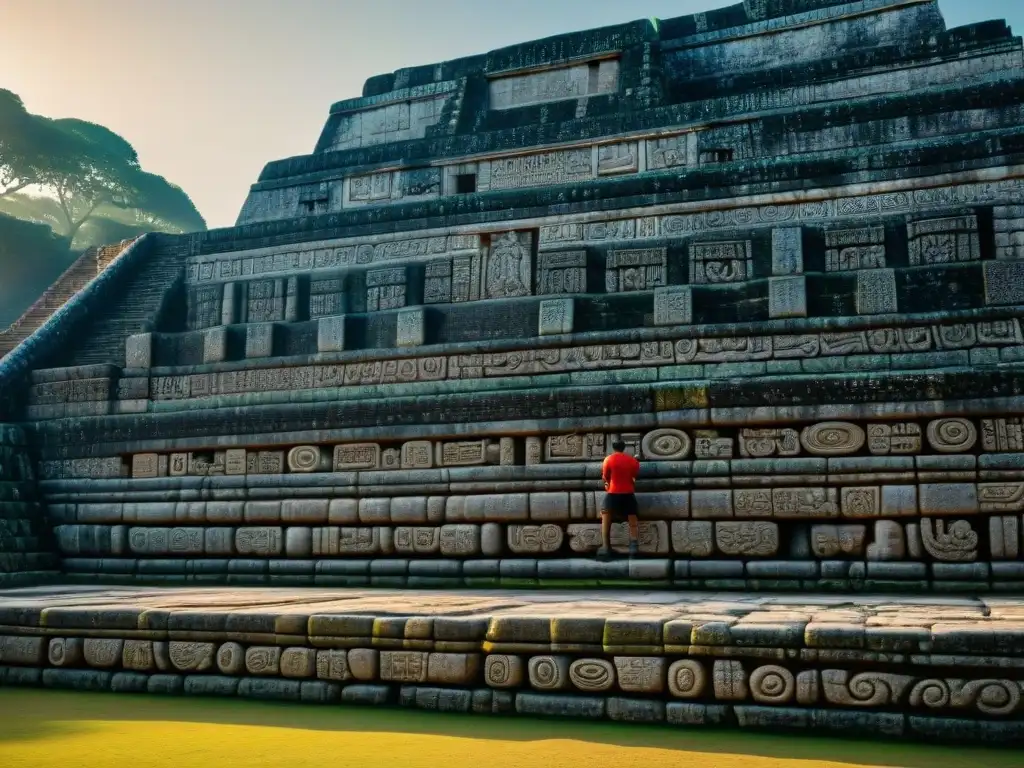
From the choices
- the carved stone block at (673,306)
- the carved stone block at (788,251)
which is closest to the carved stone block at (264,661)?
the carved stone block at (673,306)

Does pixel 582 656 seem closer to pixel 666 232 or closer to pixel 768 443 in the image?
pixel 768 443

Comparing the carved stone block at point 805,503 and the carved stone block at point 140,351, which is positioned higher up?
the carved stone block at point 140,351

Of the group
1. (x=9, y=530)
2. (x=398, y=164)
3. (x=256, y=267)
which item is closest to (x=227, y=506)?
(x=9, y=530)

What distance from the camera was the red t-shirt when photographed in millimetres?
8289

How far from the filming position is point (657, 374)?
9.23 meters

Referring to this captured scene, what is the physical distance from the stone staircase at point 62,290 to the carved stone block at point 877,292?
39.5 ft

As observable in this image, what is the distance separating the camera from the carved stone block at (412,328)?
10492mm

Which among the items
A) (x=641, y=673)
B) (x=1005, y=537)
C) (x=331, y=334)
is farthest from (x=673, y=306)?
(x=641, y=673)

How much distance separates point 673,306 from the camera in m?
9.66

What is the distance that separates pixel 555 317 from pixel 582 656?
527cm

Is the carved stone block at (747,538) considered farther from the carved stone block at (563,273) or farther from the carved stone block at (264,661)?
the carved stone block at (264,661)

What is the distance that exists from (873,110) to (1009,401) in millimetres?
4900

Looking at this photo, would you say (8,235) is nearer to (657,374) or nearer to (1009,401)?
(657,374)

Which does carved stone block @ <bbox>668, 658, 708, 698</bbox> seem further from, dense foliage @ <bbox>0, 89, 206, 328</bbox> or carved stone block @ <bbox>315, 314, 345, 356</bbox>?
dense foliage @ <bbox>0, 89, 206, 328</bbox>
